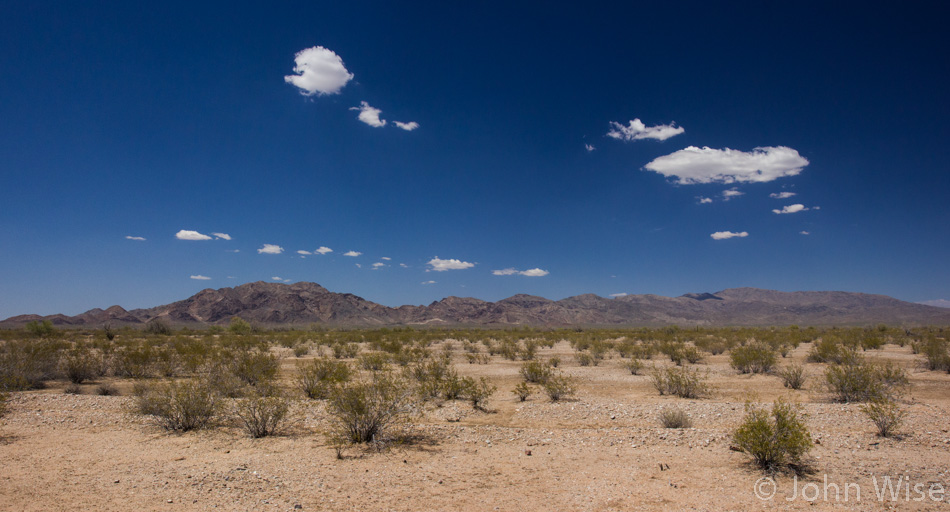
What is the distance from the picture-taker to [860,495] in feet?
20.7

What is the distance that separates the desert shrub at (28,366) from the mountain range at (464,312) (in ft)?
344

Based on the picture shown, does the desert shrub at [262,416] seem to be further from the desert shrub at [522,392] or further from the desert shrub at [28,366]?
the desert shrub at [28,366]

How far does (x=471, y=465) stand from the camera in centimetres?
804

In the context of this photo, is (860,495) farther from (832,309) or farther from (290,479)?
(832,309)

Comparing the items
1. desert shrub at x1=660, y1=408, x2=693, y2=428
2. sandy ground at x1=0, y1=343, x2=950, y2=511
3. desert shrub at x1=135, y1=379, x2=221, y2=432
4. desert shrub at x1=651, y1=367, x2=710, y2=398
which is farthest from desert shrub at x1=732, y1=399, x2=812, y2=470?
desert shrub at x1=135, y1=379, x2=221, y2=432

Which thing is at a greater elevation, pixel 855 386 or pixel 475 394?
pixel 855 386

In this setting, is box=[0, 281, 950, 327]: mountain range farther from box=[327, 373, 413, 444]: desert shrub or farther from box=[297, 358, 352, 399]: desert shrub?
box=[327, 373, 413, 444]: desert shrub

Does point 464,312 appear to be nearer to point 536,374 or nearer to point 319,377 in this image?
point 536,374

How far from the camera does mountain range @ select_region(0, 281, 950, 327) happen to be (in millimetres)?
127875

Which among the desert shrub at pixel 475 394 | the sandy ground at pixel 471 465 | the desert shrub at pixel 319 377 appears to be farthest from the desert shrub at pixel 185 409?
the desert shrub at pixel 475 394

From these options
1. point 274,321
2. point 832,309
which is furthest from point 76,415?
point 832,309

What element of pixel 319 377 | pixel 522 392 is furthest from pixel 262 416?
pixel 522 392

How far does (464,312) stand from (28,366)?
147903mm

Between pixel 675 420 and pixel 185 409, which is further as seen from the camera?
pixel 675 420
